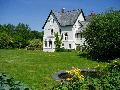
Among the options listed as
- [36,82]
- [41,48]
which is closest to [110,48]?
[36,82]

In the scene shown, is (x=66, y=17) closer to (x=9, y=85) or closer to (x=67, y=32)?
(x=67, y=32)

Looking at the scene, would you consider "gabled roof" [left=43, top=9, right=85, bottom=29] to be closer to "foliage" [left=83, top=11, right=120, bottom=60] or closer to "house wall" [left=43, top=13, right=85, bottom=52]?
"house wall" [left=43, top=13, right=85, bottom=52]

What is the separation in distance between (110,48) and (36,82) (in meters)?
16.0

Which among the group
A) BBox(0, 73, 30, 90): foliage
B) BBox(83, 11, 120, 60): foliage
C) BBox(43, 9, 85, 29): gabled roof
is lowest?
BBox(0, 73, 30, 90): foliage

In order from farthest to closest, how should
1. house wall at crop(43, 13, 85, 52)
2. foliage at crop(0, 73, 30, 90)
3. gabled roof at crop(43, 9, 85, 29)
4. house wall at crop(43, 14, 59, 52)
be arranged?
house wall at crop(43, 14, 59, 52) < house wall at crop(43, 13, 85, 52) < gabled roof at crop(43, 9, 85, 29) < foliage at crop(0, 73, 30, 90)

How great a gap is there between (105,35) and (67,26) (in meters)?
23.5

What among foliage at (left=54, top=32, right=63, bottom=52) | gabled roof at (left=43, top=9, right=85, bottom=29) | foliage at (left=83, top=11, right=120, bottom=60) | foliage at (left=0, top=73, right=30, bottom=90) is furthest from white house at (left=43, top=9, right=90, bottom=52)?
foliage at (left=0, top=73, right=30, bottom=90)

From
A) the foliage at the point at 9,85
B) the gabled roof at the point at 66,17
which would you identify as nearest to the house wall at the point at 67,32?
the gabled roof at the point at 66,17

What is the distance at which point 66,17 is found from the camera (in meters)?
53.2

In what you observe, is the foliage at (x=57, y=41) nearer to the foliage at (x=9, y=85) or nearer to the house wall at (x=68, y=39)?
the house wall at (x=68, y=39)

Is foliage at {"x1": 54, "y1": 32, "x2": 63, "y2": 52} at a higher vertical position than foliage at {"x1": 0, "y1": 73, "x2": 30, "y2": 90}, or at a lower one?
higher

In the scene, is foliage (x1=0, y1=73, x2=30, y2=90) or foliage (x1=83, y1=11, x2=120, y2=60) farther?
Answer: foliage (x1=83, y1=11, x2=120, y2=60)

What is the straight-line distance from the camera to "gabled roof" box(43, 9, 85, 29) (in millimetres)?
52344

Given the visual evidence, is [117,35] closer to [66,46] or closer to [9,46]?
[66,46]
